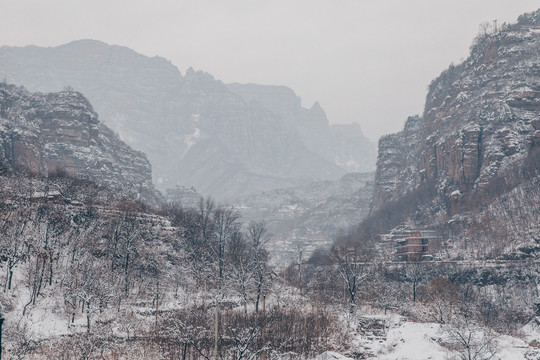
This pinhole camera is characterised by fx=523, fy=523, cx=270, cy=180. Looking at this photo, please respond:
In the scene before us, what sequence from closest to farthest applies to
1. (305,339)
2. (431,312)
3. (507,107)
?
1. (305,339)
2. (431,312)
3. (507,107)

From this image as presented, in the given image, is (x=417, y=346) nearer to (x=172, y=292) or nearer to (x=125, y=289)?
(x=172, y=292)

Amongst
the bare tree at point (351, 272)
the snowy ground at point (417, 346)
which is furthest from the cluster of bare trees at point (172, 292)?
the snowy ground at point (417, 346)

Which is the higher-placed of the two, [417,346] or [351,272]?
[351,272]

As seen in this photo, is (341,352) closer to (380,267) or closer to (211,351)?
(211,351)

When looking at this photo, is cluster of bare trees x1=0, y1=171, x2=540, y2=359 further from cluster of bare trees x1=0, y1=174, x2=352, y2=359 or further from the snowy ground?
the snowy ground

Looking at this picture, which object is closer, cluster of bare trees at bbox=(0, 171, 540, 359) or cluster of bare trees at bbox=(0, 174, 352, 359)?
cluster of bare trees at bbox=(0, 174, 352, 359)

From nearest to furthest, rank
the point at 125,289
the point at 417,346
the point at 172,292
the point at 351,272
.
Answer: the point at 417,346 → the point at 125,289 → the point at 172,292 → the point at 351,272

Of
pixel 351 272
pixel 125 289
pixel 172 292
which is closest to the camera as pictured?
pixel 125 289

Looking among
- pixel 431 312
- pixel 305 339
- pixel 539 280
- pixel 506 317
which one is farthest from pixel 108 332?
pixel 539 280

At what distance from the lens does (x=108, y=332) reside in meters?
61.6

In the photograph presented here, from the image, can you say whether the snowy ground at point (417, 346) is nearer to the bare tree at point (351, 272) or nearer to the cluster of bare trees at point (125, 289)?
the cluster of bare trees at point (125, 289)

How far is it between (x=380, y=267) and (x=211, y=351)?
309 feet

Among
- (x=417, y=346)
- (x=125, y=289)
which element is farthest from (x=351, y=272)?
(x=125, y=289)

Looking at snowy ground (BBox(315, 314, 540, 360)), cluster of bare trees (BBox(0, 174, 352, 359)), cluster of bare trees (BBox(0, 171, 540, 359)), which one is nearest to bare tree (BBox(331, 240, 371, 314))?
cluster of bare trees (BBox(0, 171, 540, 359))
